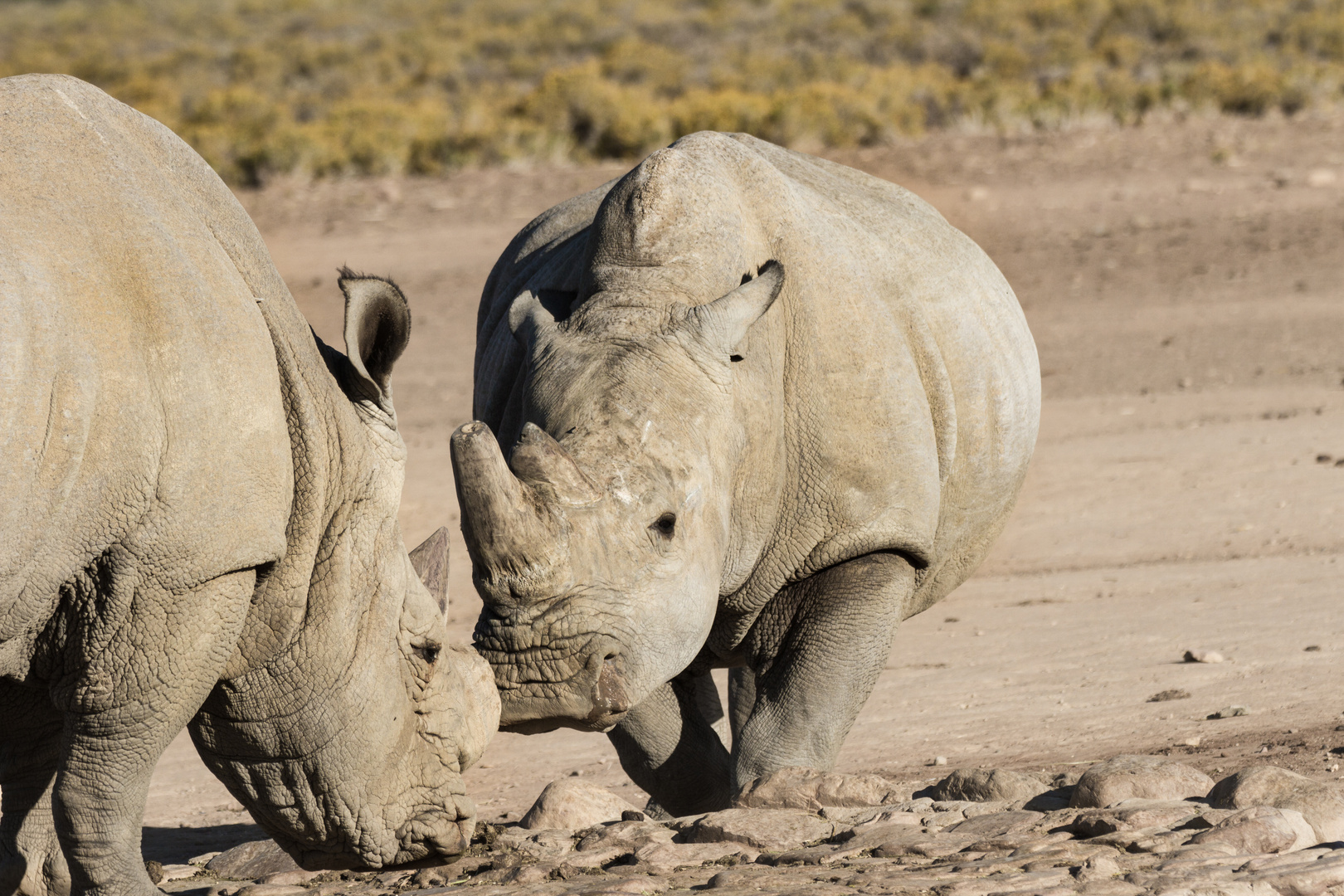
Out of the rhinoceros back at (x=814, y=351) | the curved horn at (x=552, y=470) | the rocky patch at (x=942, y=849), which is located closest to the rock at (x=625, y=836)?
the rocky patch at (x=942, y=849)

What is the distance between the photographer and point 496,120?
23.9 metres

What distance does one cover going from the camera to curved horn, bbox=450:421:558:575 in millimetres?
4117

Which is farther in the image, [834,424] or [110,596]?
[834,424]

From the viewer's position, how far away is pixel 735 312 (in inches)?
187

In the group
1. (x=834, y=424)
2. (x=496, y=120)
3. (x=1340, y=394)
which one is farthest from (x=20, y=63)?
(x=834, y=424)

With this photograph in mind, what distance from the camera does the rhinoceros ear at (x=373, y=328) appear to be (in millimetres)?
4254

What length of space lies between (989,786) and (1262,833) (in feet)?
3.13

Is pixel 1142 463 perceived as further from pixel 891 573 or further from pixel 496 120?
pixel 496 120

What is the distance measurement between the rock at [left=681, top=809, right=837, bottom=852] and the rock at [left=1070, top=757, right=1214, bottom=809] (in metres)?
0.72

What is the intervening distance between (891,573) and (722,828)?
1.16 m

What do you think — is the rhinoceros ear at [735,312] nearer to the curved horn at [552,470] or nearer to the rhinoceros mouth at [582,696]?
the curved horn at [552,470]

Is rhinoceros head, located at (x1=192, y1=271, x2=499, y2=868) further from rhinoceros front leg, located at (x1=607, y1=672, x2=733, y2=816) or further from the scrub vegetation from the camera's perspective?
the scrub vegetation

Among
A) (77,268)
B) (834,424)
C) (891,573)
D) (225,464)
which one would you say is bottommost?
(891,573)

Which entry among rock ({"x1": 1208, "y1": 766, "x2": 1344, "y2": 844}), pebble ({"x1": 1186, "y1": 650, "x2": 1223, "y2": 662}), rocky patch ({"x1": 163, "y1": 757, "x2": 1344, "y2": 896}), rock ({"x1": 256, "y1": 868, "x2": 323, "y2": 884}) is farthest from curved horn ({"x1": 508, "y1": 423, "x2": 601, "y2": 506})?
pebble ({"x1": 1186, "y1": 650, "x2": 1223, "y2": 662})
